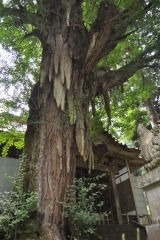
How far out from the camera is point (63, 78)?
620 cm

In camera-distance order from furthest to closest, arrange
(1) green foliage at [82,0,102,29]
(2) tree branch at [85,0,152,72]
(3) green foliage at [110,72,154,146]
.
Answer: (3) green foliage at [110,72,154,146], (1) green foliage at [82,0,102,29], (2) tree branch at [85,0,152,72]

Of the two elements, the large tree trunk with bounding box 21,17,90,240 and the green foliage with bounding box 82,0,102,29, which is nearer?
the large tree trunk with bounding box 21,17,90,240

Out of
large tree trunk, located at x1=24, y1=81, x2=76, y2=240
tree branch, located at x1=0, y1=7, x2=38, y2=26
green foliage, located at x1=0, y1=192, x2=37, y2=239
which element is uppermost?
tree branch, located at x1=0, y1=7, x2=38, y2=26

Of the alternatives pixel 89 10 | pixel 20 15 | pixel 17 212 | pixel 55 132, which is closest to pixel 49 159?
pixel 55 132

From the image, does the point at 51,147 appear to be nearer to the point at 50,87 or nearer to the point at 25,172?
the point at 25,172

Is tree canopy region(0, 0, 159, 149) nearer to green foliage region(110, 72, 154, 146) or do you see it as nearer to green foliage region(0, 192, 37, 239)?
green foliage region(110, 72, 154, 146)

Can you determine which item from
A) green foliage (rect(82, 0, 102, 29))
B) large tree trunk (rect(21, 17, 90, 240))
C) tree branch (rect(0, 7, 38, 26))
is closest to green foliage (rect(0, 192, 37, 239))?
large tree trunk (rect(21, 17, 90, 240))

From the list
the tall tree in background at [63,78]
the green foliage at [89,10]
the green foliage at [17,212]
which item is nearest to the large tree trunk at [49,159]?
the tall tree in background at [63,78]

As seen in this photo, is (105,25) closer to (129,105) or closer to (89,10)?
(89,10)

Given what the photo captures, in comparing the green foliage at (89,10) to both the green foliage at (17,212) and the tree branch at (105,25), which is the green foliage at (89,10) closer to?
the tree branch at (105,25)

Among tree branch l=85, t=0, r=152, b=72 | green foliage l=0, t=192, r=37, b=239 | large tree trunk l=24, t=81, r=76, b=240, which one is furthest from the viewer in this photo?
tree branch l=85, t=0, r=152, b=72

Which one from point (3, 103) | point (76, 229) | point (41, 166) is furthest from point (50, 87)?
point (76, 229)

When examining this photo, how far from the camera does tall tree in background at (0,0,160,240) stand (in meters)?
5.18

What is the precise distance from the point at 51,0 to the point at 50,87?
2778 millimetres
